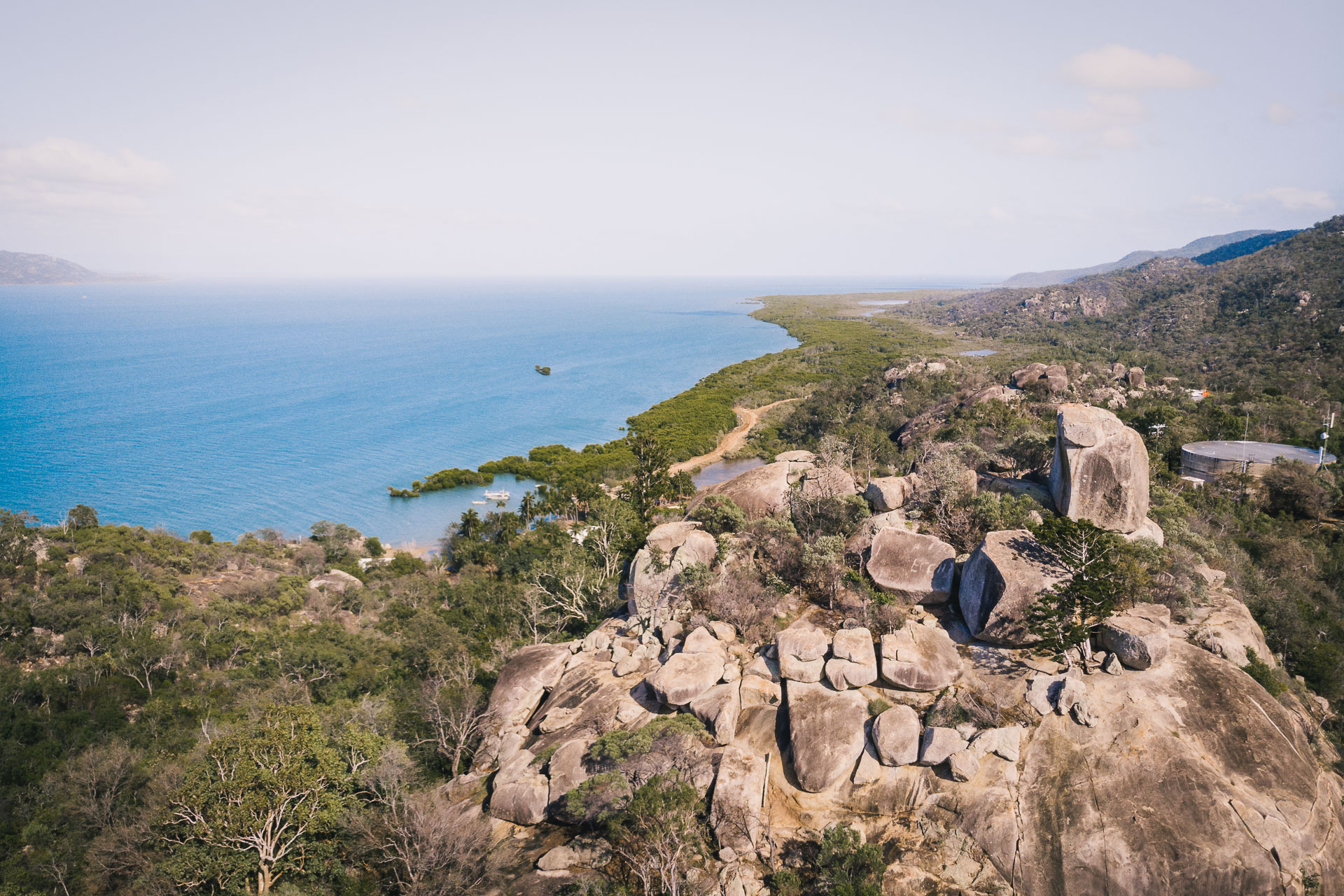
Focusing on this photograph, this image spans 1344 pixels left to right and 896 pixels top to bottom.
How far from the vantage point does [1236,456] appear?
141 ft

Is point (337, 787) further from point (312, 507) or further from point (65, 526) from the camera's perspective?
point (312, 507)

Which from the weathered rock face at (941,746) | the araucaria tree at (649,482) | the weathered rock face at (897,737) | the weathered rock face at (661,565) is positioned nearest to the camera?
the weathered rock face at (941,746)

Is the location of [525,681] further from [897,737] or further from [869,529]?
[869,529]

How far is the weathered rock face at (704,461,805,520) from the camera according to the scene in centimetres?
2942

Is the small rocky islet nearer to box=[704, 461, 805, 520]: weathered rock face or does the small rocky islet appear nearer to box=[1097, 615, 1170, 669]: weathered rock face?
box=[1097, 615, 1170, 669]: weathered rock face

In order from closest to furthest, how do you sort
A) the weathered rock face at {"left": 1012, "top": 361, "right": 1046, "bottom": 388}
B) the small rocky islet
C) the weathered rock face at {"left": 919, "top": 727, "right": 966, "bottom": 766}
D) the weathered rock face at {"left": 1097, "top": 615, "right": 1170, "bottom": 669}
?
1. the small rocky islet
2. the weathered rock face at {"left": 919, "top": 727, "right": 966, "bottom": 766}
3. the weathered rock face at {"left": 1097, "top": 615, "right": 1170, "bottom": 669}
4. the weathered rock face at {"left": 1012, "top": 361, "right": 1046, "bottom": 388}

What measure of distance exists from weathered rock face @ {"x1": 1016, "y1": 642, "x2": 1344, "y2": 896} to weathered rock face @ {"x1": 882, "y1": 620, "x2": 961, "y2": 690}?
2735 millimetres

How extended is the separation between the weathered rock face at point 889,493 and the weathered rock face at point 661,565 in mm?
7751

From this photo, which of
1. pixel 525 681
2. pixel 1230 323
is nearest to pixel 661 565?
pixel 525 681

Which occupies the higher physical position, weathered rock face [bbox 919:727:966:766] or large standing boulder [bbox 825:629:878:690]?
large standing boulder [bbox 825:629:878:690]

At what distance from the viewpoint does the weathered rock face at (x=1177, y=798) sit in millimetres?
13969

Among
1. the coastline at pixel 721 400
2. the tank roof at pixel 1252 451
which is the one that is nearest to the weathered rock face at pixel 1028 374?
the tank roof at pixel 1252 451

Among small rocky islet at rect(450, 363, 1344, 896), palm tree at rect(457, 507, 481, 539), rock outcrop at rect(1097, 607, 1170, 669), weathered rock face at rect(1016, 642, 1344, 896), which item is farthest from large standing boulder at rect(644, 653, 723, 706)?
palm tree at rect(457, 507, 481, 539)

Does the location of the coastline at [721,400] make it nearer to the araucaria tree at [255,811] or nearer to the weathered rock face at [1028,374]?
the weathered rock face at [1028,374]
